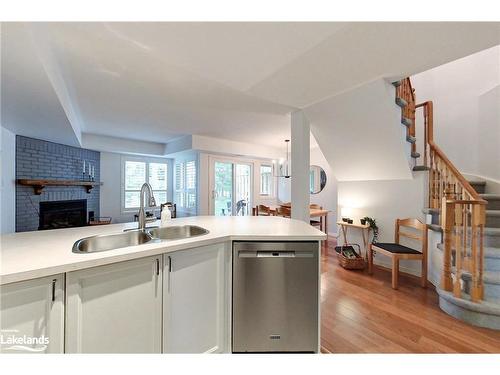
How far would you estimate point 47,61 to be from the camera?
1635 mm

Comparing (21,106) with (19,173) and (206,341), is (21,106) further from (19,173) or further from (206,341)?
(206,341)

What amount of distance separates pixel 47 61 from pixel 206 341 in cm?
232

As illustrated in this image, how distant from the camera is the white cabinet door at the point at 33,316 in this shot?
84 centimetres

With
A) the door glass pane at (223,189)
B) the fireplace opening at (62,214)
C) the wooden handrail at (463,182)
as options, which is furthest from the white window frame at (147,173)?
the wooden handrail at (463,182)

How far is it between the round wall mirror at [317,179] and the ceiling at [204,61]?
304 centimetres

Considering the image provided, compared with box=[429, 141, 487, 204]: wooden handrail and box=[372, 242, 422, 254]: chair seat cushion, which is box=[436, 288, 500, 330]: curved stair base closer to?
box=[372, 242, 422, 254]: chair seat cushion

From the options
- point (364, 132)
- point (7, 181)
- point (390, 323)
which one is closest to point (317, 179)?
point (364, 132)

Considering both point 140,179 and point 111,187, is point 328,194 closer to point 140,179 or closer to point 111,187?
point 140,179

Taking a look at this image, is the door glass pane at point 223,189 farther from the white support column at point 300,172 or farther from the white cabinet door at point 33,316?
the white cabinet door at point 33,316

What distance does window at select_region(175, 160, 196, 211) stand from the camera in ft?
16.6

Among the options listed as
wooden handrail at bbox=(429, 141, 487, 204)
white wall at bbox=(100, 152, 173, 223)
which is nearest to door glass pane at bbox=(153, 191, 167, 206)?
white wall at bbox=(100, 152, 173, 223)
